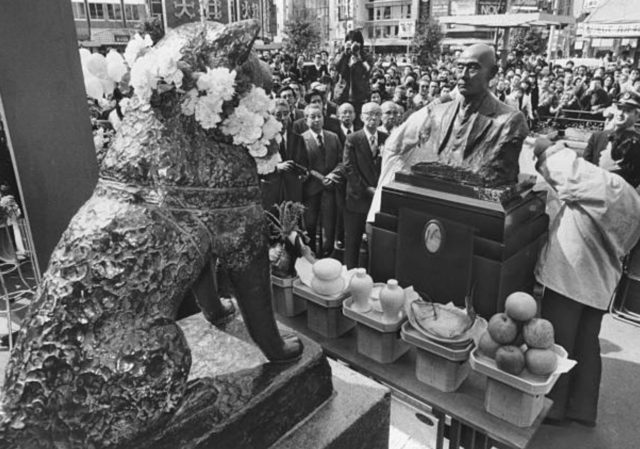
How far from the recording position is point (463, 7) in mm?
52906

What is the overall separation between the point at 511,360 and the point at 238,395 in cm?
128

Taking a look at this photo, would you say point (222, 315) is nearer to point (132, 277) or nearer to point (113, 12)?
point (132, 277)

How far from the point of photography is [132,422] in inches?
66.0

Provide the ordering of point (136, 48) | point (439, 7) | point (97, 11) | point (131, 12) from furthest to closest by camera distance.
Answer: point (439, 7), point (131, 12), point (97, 11), point (136, 48)

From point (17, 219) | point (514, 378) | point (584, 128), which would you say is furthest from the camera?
point (584, 128)

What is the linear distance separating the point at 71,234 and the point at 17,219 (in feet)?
12.4

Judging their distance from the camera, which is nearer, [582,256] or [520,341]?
[520,341]

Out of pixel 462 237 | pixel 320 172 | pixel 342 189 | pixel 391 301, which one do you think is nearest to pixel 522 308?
pixel 391 301

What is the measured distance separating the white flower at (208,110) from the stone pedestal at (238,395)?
1046 mm

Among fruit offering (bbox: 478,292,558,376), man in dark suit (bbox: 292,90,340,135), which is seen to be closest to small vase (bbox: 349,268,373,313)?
fruit offering (bbox: 478,292,558,376)

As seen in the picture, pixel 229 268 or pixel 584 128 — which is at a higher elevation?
pixel 229 268

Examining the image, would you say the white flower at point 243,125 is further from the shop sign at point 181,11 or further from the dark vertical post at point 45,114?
the dark vertical post at point 45,114

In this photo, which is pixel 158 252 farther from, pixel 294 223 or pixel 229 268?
pixel 294 223

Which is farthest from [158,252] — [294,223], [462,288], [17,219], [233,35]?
[17,219]
